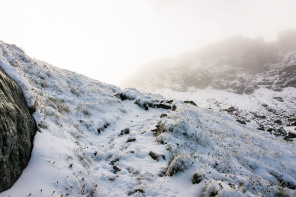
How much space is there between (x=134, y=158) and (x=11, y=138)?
5.70m

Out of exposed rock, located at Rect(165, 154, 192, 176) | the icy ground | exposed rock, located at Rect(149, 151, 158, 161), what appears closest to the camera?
exposed rock, located at Rect(165, 154, 192, 176)

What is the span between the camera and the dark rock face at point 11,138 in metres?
4.69

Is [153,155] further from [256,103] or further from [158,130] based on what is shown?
[256,103]

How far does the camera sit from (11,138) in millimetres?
5160

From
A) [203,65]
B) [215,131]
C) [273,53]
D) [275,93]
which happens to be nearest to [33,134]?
[215,131]

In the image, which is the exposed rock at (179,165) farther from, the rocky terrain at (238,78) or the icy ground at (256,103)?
the rocky terrain at (238,78)

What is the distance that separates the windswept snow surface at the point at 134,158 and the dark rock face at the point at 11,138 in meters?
0.27

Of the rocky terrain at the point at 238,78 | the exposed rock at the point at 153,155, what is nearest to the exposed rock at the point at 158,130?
the exposed rock at the point at 153,155

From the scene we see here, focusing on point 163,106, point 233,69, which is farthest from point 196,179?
point 233,69

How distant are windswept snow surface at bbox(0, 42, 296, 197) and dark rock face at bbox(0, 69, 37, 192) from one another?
0.88ft

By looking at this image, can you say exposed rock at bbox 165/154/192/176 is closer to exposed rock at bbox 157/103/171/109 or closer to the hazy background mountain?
exposed rock at bbox 157/103/171/109

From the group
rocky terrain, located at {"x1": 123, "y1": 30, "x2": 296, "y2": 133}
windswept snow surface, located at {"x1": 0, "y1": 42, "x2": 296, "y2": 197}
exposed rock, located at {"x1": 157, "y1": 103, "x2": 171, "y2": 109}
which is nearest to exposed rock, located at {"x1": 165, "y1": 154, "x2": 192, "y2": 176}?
windswept snow surface, located at {"x1": 0, "y1": 42, "x2": 296, "y2": 197}

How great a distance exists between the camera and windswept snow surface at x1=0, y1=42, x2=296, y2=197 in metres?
6.09

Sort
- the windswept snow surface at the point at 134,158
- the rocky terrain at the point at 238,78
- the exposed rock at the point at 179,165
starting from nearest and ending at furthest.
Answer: the windswept snow surface at the point at 134,158
the exposed rock at the point at 179,165
the rocky terrain at the point at 238,78
